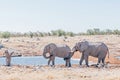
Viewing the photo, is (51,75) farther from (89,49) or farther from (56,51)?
(89,49)

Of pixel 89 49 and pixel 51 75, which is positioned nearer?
pixel 51 75

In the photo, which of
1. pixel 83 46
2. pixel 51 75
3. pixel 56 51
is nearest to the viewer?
pixel 51 75

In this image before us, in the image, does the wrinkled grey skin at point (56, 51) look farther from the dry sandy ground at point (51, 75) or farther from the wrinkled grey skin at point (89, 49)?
the dry sandy ground at point (51, 75)

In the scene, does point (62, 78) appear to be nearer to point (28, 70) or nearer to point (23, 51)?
point (28, 70)

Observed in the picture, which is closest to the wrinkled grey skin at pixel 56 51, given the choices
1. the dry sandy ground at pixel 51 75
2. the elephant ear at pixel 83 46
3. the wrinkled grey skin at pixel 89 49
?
the wrinkled grey skin at pixel 89 49

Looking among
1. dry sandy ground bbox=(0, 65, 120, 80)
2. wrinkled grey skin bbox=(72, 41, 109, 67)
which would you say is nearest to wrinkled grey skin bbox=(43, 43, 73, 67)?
wrinkled grey skin bbox=(72, 41, 109, 67)

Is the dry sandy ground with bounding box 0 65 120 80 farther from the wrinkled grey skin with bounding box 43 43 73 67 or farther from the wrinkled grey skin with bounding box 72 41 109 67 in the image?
the wrinkled grey skin with bounding box 72 41 109 67

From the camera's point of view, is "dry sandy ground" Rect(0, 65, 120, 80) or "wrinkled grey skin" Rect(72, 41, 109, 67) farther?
"wrinkled grey skin" Rect(72, 41, 109, 67)

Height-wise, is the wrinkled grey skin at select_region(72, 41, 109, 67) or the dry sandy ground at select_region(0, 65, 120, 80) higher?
the wrinkled grey skin at select_region(72, 41, 109, 67)

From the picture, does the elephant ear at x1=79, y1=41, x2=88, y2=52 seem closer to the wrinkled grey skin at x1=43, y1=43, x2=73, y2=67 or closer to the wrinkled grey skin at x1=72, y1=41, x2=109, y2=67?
the wrinkled grey skin at x1=72, y1=41, x2=109, y2=67

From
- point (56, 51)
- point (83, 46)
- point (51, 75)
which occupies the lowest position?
point (51, 75)

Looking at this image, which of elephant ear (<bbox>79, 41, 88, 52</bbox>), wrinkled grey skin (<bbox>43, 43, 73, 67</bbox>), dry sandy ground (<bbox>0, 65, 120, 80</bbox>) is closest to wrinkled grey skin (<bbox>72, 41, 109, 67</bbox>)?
elephant ear (<bbox>79, 41, 88, 52</bbox>)

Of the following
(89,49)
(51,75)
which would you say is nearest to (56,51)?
(89,49)

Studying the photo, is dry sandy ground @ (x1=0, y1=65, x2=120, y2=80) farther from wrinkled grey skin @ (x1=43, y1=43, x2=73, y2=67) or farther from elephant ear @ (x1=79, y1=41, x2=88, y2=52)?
elephant ear @ (x1=79, y1=41, x2=88, y2=52)
